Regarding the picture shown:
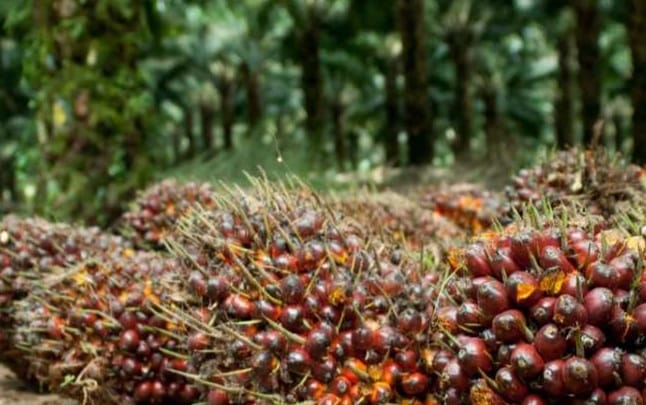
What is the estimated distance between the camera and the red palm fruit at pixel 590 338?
166cm

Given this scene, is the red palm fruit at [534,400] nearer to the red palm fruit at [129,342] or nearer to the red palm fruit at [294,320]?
the red palm fruit at [294,320]

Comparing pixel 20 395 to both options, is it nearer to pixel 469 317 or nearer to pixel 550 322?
pixel 469 317

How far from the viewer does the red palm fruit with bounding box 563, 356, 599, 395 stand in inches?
63.8

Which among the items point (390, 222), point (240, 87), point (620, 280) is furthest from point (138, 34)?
point (240, 87)

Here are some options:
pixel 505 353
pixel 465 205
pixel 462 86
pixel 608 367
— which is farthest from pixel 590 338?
pixel 462 86

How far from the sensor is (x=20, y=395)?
3355 millimetres

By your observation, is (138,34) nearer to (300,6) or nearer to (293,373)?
(293,373)

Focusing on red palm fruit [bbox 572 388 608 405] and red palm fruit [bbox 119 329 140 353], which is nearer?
red palm fruit [bbox 572 388 608 405]

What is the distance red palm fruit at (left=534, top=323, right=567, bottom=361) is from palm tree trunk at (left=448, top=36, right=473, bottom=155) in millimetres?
20541

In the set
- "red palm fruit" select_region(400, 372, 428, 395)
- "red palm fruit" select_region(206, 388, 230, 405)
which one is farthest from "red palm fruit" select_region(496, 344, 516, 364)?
"red palm fruit" select_region(206, 388, 230, 405)

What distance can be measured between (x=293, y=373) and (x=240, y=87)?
31586 millimetres

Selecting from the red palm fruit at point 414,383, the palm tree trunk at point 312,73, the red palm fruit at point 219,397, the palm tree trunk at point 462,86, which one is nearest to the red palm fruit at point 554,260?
the red palm fruit at point 414,383

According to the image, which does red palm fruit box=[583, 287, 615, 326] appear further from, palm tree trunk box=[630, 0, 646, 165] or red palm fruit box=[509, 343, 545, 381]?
palm tree trunk box=[630, 0, 646, 165]

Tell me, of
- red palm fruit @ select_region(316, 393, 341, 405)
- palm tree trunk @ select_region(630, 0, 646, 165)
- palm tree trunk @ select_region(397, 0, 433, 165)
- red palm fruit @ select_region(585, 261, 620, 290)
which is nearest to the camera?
red palm fruit @ select_region(585, 261, 620, 290)
